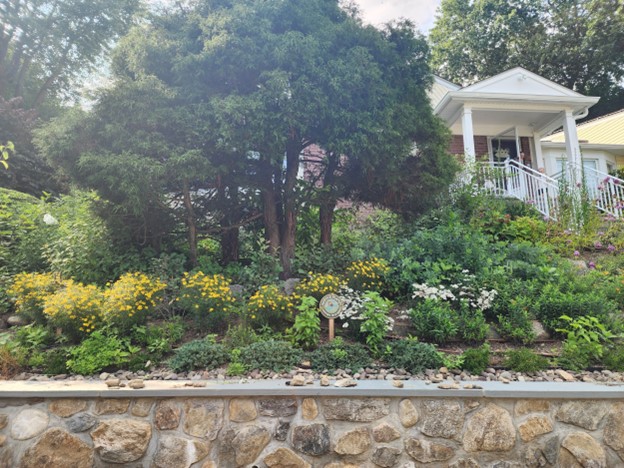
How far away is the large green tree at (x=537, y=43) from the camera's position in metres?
19.0

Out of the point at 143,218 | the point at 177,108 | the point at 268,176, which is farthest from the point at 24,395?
the point at 268,176

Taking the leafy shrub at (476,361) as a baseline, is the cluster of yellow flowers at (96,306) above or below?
above

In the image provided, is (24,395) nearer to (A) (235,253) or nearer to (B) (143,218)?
(B) (143,218)

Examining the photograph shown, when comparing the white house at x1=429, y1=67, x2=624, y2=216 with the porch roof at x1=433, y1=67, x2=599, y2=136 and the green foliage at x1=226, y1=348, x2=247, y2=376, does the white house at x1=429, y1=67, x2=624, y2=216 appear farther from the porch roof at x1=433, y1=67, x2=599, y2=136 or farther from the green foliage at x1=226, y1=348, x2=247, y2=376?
the green foliage at x1=226, y1=348, x2=247, y2=376

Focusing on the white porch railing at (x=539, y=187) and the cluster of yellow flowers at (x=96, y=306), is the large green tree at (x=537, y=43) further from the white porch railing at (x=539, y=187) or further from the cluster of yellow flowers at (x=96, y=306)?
the cluster of yellow flowers at (x=96, y=306)

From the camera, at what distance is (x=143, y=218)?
4395 millimetres

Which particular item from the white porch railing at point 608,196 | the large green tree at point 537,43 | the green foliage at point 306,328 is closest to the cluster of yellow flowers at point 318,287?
the green foliage at point 306,328

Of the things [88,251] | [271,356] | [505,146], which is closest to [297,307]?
[271,356]

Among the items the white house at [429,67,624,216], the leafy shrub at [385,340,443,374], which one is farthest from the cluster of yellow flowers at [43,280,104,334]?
the white house at [429,67,624,216]

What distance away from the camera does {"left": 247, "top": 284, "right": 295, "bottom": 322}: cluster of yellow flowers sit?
3.55 metres

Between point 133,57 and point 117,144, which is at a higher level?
point 133,57

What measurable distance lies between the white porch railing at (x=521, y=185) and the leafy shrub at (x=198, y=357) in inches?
228

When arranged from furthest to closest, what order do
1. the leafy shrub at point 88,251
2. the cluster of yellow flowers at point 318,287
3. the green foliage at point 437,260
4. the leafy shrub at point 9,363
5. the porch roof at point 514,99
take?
the porch roof at point 514,99 < the leafy shrub at point 88,251 < the green foliage at point 437,260 < the cluster of yellow flowers at point 318,287 < the leafy shrub at point 9,363

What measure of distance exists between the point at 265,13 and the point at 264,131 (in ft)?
4.13
